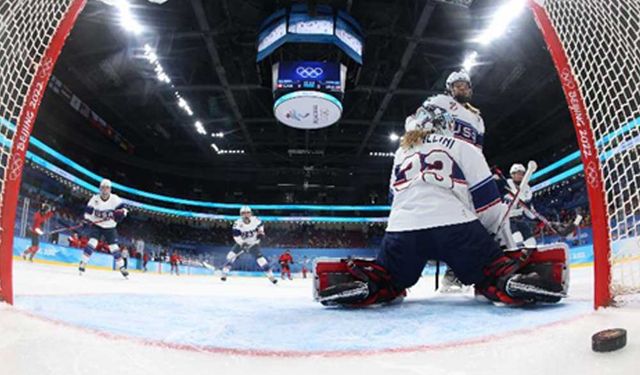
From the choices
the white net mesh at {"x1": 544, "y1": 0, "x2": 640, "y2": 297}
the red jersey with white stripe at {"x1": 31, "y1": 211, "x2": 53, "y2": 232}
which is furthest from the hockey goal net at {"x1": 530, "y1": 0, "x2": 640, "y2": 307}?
the red jersey with white stripe at {"x1": 31, "y1": 211, "x2": 53, "y2": 232}

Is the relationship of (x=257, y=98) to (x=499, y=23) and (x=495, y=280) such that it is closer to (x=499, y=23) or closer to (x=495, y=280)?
(x=499, y=23)

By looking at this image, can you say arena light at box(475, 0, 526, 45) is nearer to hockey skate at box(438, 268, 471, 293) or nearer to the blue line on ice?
hockey skate at box(438, 268, 471, 293)

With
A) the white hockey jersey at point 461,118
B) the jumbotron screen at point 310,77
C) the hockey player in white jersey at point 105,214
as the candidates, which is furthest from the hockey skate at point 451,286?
the jumbotron screen at point 310,77

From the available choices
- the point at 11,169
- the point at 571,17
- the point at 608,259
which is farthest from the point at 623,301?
the point at 11,169

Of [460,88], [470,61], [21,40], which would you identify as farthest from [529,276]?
[470,61]

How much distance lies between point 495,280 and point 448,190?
515mm

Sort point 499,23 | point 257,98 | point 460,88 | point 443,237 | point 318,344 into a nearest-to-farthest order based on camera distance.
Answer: point 318,344 → point 443,237 → point 460,88 → point 499,23 → point 257,98

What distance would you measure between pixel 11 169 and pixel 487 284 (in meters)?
2.26

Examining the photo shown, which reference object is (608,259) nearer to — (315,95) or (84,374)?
(84,374)

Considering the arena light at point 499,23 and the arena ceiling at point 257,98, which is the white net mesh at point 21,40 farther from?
the arena light at point 499,23

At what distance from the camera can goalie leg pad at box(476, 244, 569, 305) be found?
2010 mm

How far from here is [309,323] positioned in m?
1.86

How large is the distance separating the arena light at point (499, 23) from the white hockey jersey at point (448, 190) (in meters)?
7.58

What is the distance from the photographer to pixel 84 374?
98 cm
